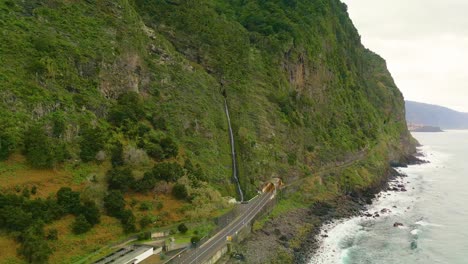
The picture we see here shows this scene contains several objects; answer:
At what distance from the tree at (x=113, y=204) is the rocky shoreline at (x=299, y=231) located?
15.2 metres

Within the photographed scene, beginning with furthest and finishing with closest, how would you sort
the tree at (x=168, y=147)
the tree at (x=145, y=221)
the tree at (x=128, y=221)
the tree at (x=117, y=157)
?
the tree at (x=168, y=147)
the tree at (x=117, y=157)
the tree at (x=145, y=221)
the tree at (x=128, y=221)

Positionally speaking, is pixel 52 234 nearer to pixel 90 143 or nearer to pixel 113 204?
pixel 113 204

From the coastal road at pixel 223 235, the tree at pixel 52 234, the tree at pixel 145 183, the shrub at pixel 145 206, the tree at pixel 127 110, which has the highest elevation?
the tree at pixel 127 110

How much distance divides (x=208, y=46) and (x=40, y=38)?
43.1 meters

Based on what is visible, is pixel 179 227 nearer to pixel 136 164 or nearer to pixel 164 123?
pixel 136 164

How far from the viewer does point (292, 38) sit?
10569 centimetres

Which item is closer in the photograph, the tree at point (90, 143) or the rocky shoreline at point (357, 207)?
the tree at point (90, 143)

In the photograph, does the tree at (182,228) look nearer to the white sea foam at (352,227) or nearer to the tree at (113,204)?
the tree at (113,204)

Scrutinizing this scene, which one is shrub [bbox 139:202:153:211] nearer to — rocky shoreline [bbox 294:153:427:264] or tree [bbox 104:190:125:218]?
tree [bbox 104:190:125:218]

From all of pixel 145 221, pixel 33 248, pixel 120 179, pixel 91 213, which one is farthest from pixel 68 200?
pixel 145 221

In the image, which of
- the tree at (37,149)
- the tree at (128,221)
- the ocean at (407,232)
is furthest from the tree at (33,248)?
the ocean at (407,232)

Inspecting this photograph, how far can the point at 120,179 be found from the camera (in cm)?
4722

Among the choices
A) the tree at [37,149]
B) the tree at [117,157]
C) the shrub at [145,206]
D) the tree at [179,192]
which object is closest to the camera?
the tree at [37,149]

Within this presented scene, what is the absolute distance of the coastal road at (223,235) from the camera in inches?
1652
